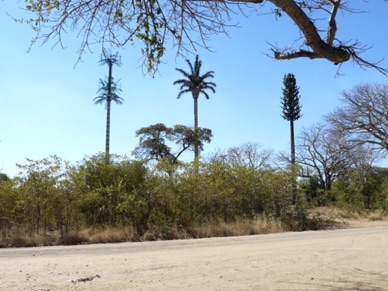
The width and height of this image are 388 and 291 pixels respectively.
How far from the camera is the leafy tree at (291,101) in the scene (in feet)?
151

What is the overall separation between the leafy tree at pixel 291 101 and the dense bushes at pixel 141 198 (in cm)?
2575

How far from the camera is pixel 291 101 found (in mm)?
46094

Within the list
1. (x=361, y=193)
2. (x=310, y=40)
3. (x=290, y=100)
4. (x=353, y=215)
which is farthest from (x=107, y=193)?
(x=290, y=100)

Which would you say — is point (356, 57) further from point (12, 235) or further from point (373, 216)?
point (373, 216)

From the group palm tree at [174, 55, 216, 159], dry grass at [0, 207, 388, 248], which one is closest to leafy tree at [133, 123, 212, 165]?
palm tree at [174, 55, 216, 159]

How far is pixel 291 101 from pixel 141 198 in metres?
31.9

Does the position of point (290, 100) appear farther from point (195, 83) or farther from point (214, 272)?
point (214, 272)

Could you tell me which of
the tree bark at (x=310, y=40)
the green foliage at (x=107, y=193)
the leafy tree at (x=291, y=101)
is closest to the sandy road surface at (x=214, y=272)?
the tree bark at (x=310, y=40)

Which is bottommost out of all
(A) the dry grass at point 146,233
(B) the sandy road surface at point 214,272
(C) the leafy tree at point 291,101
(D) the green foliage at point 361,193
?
(B) the sandy road surface at point 214,272

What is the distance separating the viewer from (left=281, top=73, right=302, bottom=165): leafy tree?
151 feet

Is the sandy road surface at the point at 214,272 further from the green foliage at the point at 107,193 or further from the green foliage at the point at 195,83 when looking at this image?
the green foliage at the point at 195,83

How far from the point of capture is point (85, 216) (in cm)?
1694

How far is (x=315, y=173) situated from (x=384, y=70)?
5107cm

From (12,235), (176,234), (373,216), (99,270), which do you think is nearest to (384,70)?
(99,270)
